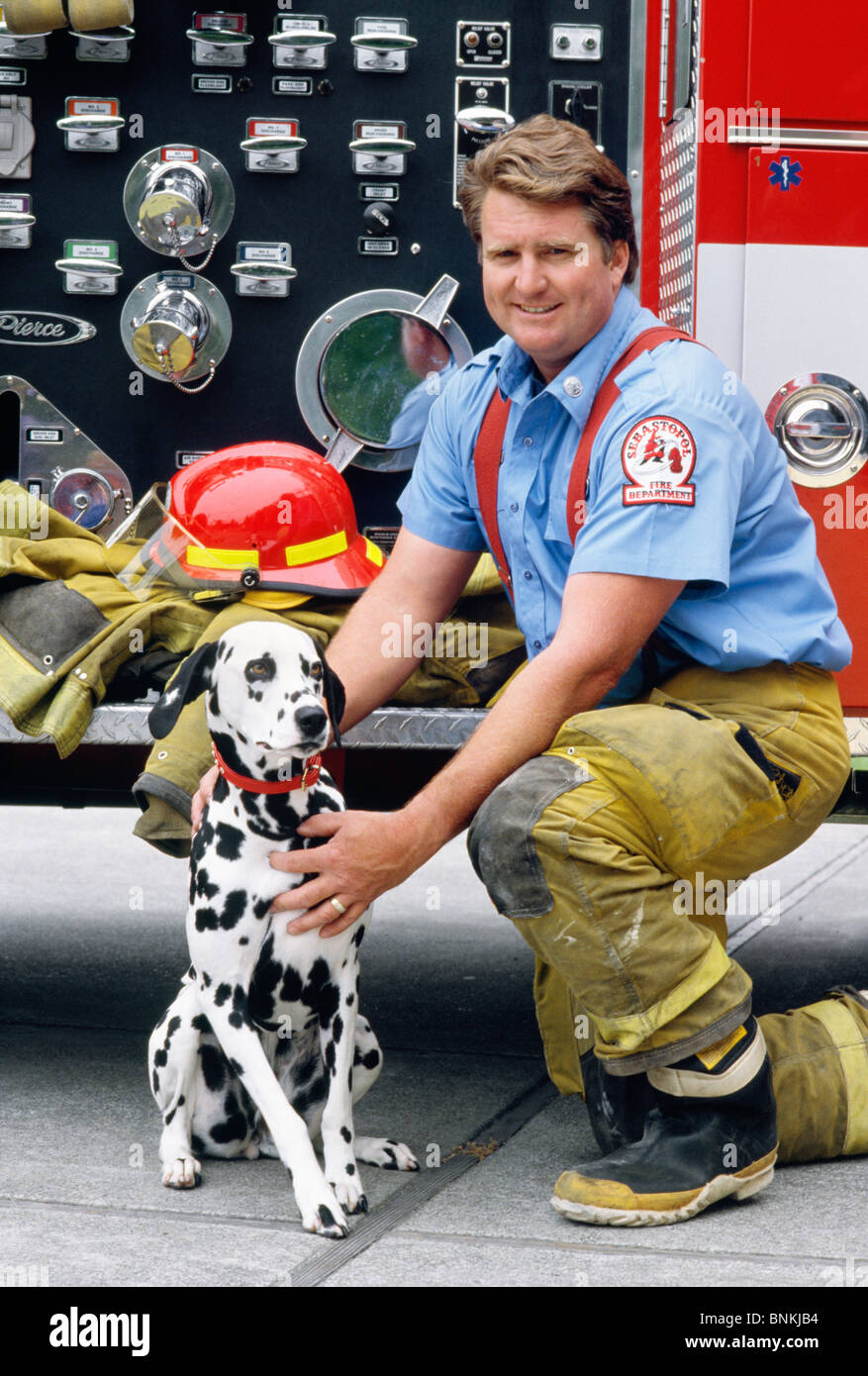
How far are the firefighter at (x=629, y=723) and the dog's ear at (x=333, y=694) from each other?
173 mm

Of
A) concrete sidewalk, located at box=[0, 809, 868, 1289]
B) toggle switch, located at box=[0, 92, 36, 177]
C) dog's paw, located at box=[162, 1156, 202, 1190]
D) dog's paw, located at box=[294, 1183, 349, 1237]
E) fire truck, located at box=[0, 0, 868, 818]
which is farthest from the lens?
toggle switch, located at box=[0, 92, 36, 177]

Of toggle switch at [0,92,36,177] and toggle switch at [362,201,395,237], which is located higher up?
toggle switch at [0,92,36,177]

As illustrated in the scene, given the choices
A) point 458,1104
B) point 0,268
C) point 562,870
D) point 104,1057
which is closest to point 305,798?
point 562,870

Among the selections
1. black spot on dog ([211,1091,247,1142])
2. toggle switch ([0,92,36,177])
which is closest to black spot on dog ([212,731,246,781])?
black spot on dog ([211,1091,247,1142])

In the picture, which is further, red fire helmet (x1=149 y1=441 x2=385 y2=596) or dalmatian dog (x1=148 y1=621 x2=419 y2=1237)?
red fire helmet (x1=149 y1=441 x2=385 y2=596)

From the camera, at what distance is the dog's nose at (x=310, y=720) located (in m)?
2.58

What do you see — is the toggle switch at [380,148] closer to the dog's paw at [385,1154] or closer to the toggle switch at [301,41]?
the toggle switch at [301,41]

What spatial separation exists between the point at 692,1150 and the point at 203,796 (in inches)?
39.2

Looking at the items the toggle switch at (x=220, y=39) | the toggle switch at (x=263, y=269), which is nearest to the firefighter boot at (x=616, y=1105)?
the toggle switch at (x=263, y=269)

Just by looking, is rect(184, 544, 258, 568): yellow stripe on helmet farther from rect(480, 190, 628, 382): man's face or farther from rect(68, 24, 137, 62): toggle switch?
rect(68, 24, 137, 62): toggle switch

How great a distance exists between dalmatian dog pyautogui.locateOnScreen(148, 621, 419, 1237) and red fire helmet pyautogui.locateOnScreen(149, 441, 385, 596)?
62cm

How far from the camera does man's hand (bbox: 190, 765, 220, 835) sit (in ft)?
9.32

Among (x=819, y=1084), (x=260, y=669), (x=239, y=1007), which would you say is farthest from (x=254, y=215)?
(x=819, y=1084)

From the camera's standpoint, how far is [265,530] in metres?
3.38
